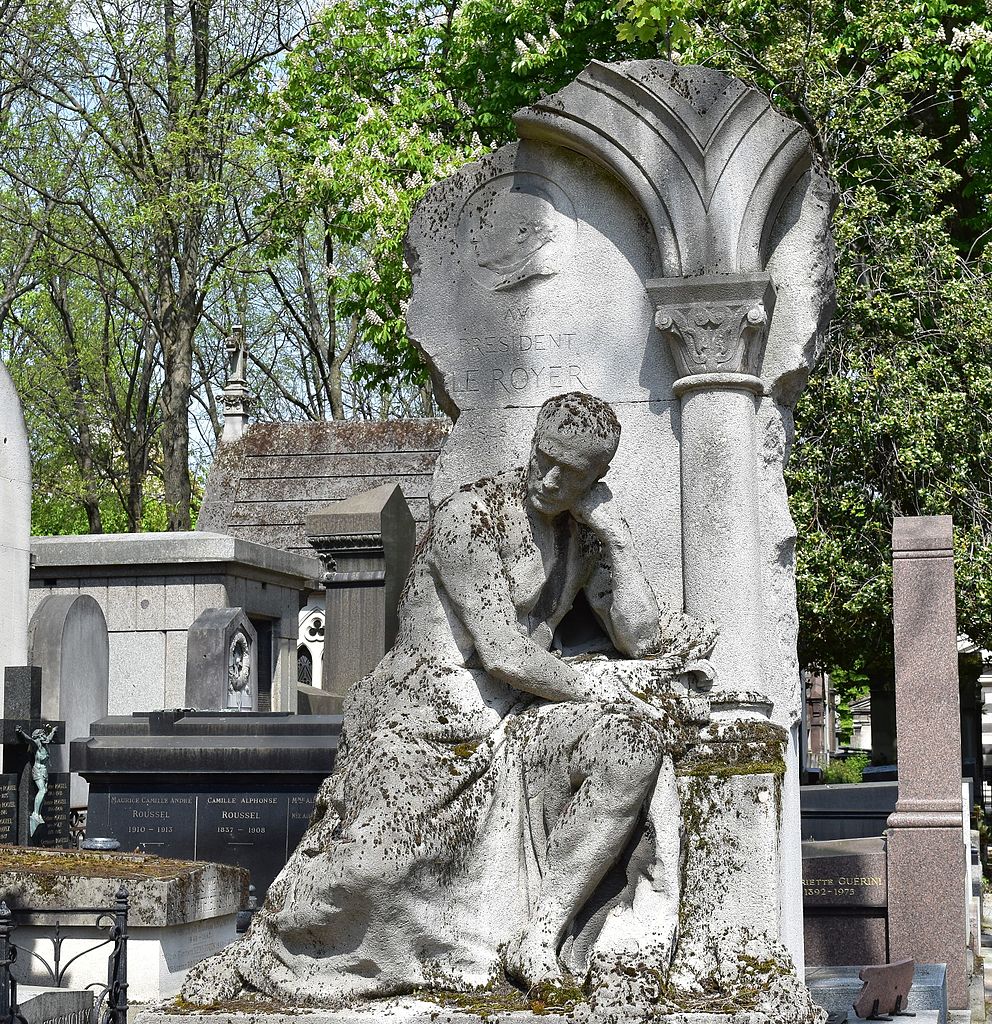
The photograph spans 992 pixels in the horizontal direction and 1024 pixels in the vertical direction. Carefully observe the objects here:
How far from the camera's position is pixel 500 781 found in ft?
17.5

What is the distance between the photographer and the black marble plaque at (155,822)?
10961 mm

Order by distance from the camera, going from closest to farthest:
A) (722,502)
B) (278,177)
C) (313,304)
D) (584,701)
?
1. (584,701)
2. (722,502)
3. (278,177)
4. (313,304)

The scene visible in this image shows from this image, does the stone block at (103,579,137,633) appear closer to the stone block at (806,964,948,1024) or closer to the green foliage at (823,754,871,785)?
the stone block at (806,964,948,1024)

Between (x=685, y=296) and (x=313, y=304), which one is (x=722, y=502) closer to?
(x=685, y=296)

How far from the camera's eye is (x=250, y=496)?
22.8 meters

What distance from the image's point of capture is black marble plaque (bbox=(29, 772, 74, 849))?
40.8 ft

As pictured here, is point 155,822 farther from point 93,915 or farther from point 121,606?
point 121,606

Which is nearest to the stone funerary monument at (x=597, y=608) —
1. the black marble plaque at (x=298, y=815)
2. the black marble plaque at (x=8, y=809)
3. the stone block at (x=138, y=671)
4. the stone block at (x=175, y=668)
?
the black marble plaque at (x=298, y=815)

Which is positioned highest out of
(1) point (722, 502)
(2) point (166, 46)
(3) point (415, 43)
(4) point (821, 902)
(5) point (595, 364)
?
(2) point (166, 46)

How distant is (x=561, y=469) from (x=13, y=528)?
30.4ft

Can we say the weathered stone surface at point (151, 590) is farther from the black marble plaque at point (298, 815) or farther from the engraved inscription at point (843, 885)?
the engraved inscription at point (843, 885)

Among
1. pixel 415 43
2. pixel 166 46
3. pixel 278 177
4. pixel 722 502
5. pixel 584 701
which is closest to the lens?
pixel 584 701

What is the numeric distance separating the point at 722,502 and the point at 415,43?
16.5 meters

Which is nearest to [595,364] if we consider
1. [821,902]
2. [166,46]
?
[821,902]
